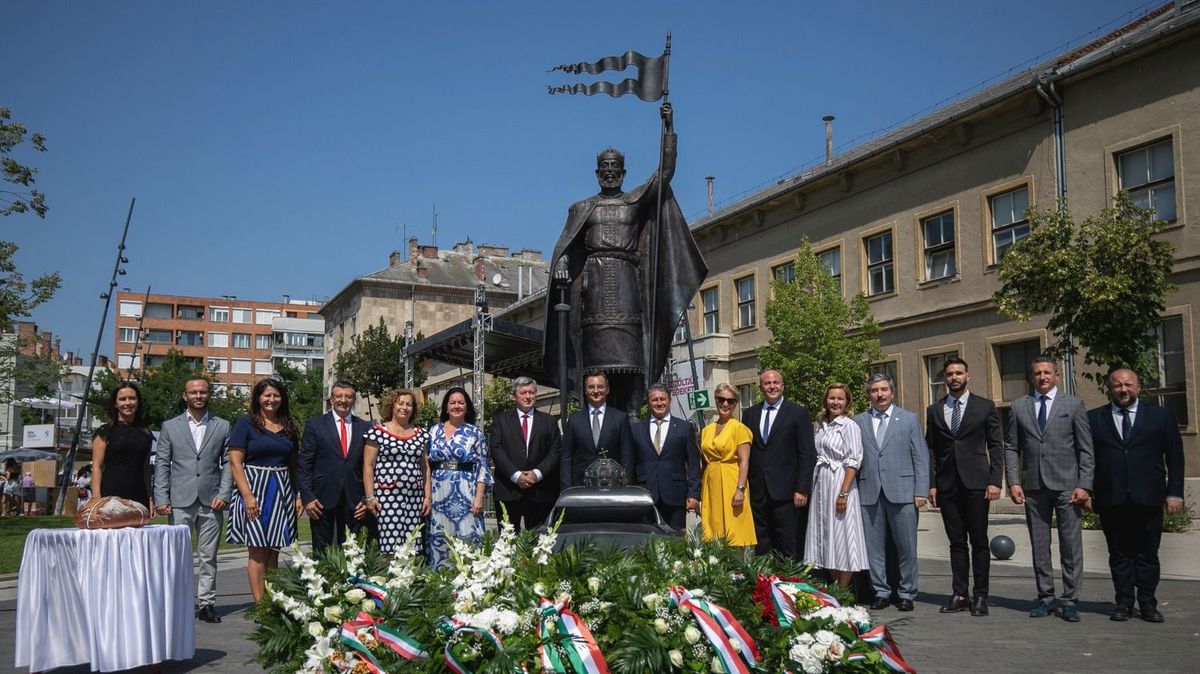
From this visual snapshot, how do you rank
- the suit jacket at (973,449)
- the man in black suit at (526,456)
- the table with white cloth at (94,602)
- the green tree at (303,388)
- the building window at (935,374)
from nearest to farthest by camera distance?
the table with white cloth at (94,602) < the man in black suit at (526,456) < the suit jacket at (973,449) < the building window at (935,374) < the green tree at (303,388)

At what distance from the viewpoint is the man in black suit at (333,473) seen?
859cm

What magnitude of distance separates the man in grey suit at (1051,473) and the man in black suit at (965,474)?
21 centimetres

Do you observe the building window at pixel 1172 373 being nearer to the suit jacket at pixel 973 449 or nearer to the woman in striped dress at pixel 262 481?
the suit jacket at pixel 973 449

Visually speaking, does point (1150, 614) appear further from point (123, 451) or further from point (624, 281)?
point (123, 451)

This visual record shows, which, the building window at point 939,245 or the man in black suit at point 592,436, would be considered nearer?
the man in black suit at point 592,436

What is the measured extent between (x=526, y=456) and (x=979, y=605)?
396 centimetres

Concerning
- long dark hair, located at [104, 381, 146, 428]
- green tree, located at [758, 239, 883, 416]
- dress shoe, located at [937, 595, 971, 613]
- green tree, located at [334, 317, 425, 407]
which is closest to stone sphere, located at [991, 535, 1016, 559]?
dress shoe, located at [937, 595, 971, 613]

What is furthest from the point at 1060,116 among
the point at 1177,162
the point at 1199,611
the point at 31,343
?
the point at 31,343

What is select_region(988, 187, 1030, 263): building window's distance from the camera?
2639 centimetres

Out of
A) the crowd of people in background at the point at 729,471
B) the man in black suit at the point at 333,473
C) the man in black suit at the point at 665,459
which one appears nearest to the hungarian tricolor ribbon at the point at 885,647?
the crowd of people in background at the point at 729,471

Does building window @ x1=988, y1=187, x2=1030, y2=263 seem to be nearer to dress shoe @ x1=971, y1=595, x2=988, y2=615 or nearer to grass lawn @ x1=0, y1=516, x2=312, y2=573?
grass lawn @ x1=0, y1=516, x2=312, y2=573

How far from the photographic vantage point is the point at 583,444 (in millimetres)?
8148

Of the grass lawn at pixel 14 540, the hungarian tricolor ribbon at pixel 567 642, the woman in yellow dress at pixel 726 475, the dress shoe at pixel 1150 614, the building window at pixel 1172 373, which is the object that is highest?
the building window at pixel 1172 373

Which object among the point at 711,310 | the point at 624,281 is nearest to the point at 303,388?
the point at 711,310
